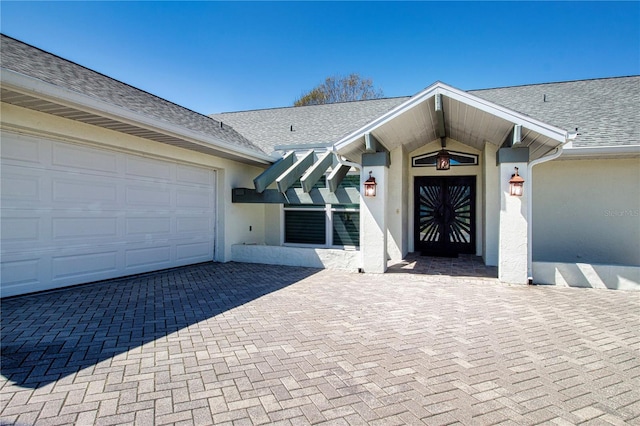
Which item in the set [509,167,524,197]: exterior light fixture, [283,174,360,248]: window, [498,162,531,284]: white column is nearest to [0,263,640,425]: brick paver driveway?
[498,162,531,284]: white column

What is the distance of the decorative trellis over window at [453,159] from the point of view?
993 centimetres

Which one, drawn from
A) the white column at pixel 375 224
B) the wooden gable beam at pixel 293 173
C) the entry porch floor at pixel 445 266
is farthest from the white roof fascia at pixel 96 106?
the entry porch floor at pixel 445 266

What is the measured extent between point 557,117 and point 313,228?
292 inches

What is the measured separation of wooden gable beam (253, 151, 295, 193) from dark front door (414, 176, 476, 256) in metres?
4.00

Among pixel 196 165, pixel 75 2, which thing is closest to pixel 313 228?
pixel 196 165

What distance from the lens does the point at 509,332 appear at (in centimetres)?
416

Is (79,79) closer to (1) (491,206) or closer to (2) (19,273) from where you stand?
(2) (19,273)

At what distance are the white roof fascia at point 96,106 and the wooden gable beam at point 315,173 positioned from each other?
2001 millimetres

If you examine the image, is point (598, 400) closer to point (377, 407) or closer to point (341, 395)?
point (377, 407)

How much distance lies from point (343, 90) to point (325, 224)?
16.9 metres

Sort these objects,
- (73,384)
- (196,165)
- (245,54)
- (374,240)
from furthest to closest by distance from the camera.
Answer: (245,54) < (196,165) < (374,240) < (73,384)

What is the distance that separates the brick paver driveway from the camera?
2.48 m

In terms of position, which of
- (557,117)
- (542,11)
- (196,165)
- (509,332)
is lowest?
(509,332)

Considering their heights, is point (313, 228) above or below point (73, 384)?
above
